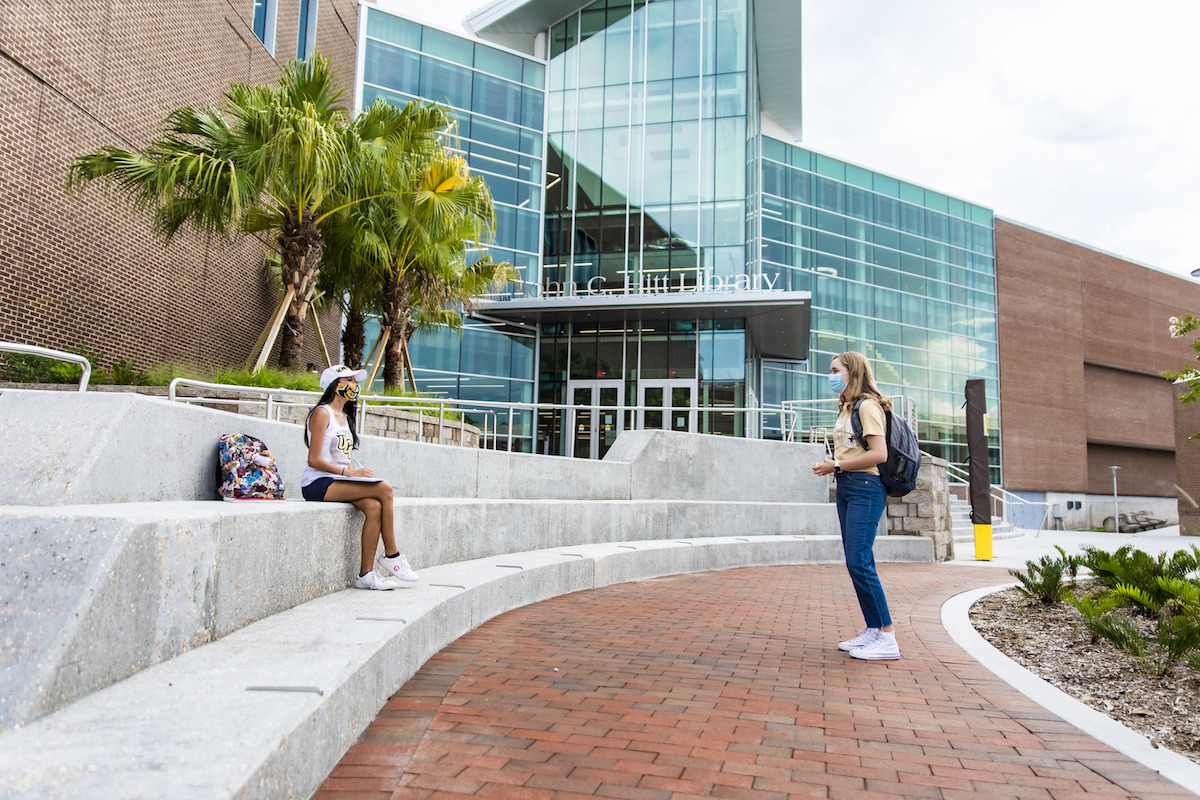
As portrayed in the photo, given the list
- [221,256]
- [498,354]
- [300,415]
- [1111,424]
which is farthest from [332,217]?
[1111,424]

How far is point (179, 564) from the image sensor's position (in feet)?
9.37

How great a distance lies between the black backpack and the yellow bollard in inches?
365

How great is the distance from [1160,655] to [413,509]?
4871 mm

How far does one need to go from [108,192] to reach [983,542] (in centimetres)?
1580

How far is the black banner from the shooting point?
44.1 feet

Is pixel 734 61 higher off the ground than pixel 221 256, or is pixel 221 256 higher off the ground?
pixel 734 61

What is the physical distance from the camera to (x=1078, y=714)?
3.76 meters

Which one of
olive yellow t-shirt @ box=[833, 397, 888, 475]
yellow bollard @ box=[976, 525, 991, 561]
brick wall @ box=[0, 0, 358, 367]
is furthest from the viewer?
yellow bollard @ box=[976, 525, 991, 561]

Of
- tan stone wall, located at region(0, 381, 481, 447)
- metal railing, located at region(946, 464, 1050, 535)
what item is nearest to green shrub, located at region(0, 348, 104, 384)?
tan stone wall, located at region(0, 381, 481, 447)

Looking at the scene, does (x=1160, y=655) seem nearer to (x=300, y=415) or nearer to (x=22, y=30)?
(x=300, y=415)

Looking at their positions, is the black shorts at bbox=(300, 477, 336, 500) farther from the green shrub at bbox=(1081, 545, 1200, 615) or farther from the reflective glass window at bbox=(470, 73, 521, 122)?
the reflective glass window at bbox=(470, 73, 521, 122)

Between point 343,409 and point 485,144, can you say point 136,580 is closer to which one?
point 343,409

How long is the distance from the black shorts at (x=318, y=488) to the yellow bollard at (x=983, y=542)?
11.7 m

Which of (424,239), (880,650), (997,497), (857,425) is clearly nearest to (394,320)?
(424,239)
